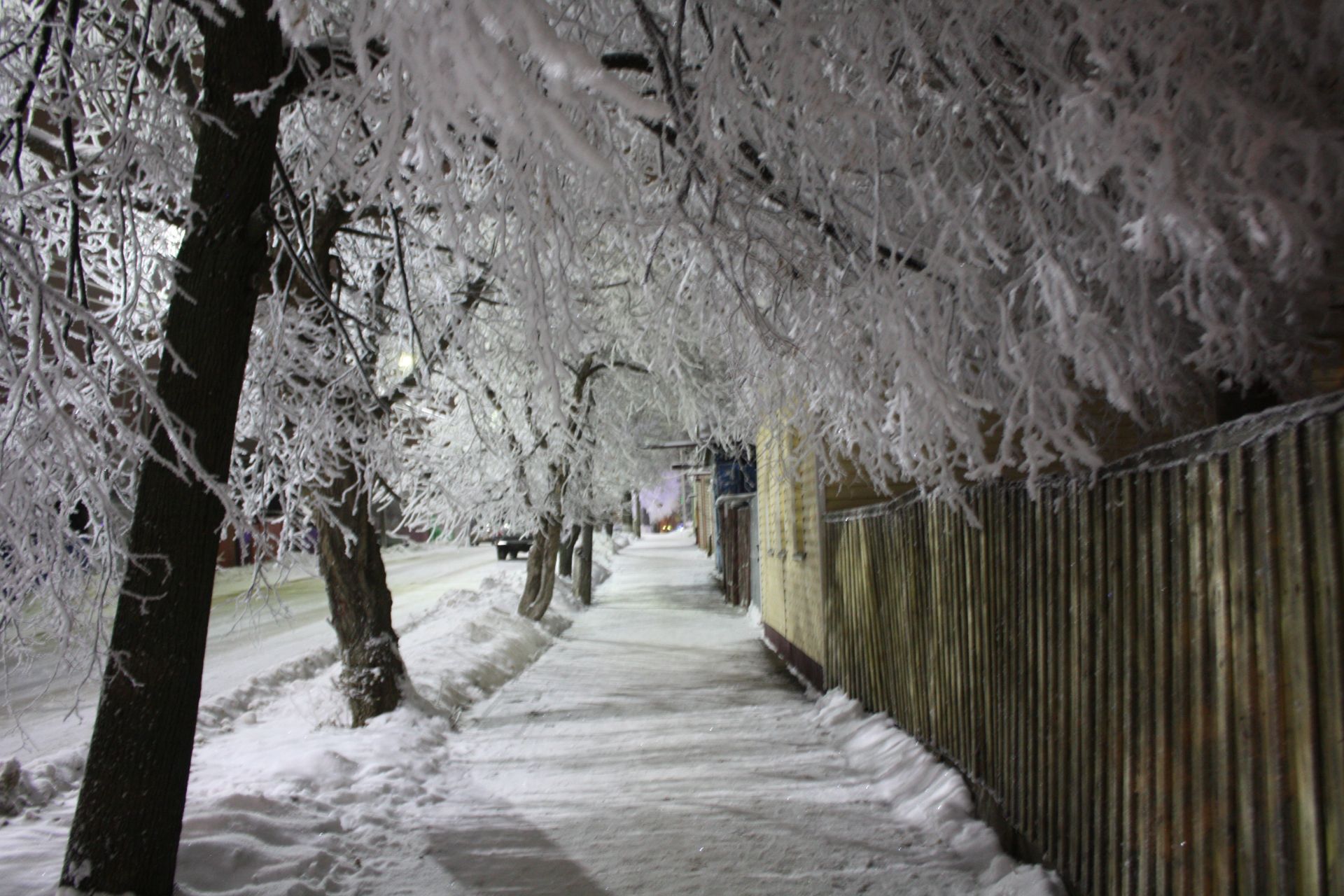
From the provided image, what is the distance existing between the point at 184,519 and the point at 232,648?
10.1 m

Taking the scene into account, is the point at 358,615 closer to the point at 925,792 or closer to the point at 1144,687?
the point at 925,792

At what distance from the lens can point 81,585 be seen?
444 centimetres

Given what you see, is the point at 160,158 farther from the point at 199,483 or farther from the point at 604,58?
the point at 604,58

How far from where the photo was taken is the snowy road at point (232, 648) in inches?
279

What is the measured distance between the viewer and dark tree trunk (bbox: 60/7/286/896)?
3.43 metres

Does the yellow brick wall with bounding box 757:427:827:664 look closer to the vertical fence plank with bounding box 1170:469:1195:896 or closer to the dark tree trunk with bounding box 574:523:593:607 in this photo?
the vertical fence plank with bounding box 1170:469:1195:896

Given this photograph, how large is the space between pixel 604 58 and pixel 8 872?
4533 millimetres

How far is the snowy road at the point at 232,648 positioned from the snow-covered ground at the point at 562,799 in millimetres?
951

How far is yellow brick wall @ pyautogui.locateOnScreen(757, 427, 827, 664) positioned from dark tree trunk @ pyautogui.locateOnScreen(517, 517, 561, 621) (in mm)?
3397

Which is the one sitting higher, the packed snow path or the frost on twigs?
the frost on twigs

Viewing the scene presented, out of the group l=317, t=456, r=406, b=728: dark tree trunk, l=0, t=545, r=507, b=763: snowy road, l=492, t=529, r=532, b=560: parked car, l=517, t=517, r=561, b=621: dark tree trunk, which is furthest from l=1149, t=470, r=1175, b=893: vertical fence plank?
l=492, t=529, r=532, b=560: parked car

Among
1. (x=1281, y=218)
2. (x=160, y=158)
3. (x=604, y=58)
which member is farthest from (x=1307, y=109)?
(x=160, y=158)

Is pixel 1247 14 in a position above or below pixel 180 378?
above

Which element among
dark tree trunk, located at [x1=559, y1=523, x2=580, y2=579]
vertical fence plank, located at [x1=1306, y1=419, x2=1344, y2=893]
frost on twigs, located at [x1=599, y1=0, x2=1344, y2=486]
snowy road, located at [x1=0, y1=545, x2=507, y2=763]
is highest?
frost on twigs, located at [x1=599, y1=0, x2=1344, y2=486]
